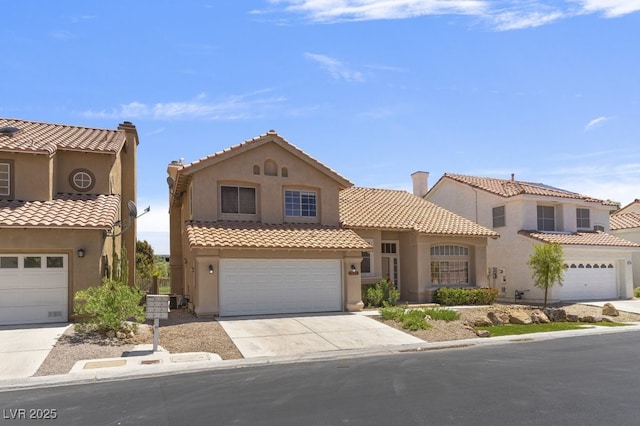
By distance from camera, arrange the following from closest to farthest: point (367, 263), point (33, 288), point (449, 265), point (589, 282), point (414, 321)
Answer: point (33, 288), point (414, 321), point (367, 263), point (449, 265), point (589, 282)

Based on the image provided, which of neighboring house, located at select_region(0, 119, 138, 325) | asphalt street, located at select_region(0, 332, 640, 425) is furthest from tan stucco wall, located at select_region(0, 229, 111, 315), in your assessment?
asphalt street, located at select_region(0, 332, 640, 425)

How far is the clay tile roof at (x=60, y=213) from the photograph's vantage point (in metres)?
15.1

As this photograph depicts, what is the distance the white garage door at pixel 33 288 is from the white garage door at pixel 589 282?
907 inches

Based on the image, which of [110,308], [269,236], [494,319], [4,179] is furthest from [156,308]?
[494,319]

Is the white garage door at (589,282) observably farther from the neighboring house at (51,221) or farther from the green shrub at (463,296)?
the neighboring house at (51,221)

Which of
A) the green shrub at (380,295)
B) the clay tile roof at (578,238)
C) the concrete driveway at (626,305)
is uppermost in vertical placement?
the clay tile roof at (578,238)

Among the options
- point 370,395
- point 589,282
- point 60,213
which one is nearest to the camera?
point 370,395

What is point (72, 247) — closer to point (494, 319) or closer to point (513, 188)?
point (494, 319)

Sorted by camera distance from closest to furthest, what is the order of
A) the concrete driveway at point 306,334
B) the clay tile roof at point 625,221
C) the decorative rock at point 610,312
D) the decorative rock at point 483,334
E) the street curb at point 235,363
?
the street curb at point 235,363, the concrete driveway at point 306,334, the decorative rock at point 483,334, the decorative rock at point 610,312, the clay tile roof at point 625,221

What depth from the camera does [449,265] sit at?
80.6 feet

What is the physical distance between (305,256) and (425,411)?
39.3ft

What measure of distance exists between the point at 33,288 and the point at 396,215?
15585 millimetres

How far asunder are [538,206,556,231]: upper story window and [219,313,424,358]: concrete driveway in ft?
49.3

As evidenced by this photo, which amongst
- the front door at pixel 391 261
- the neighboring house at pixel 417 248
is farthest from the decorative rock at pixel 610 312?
the front door at pixel 391 261
